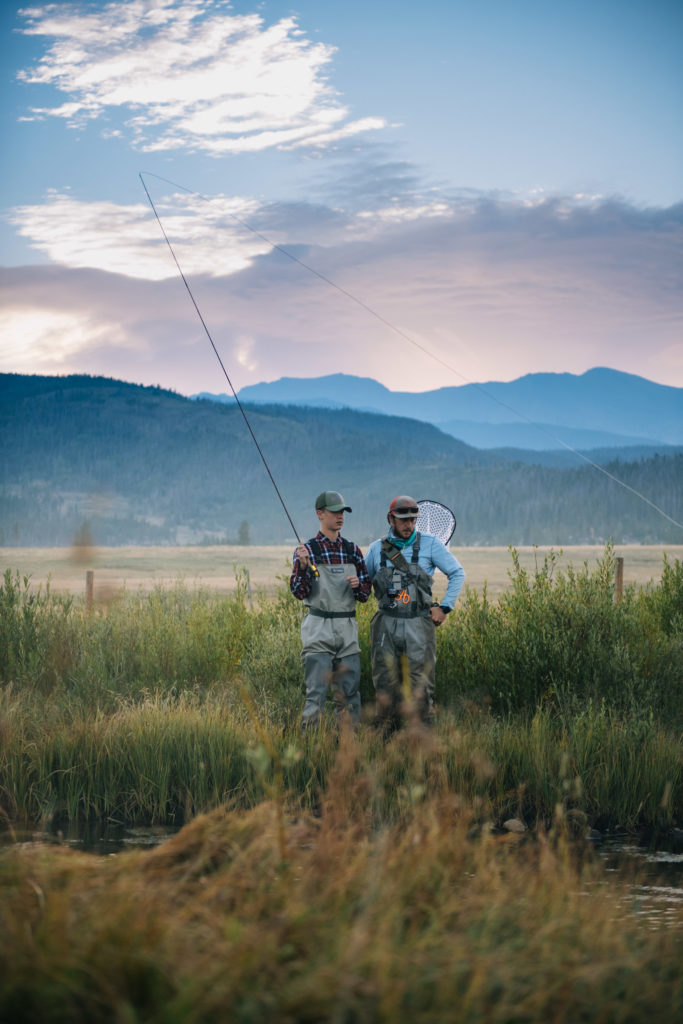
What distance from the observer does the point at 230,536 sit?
150 m

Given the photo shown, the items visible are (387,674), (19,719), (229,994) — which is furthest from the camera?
(19,719)

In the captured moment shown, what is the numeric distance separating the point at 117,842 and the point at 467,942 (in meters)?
4.24

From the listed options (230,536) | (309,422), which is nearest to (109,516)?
(230,536)

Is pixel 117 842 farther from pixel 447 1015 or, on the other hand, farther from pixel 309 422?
pixel 309 422

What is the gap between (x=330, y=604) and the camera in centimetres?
843

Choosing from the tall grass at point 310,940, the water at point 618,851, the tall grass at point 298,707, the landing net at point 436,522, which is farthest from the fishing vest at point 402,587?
the tall grass at point 310,940

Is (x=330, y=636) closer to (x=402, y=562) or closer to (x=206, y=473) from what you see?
(x=402, y=562)

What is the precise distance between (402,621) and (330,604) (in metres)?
0.60

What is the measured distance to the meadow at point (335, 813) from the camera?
3.26m

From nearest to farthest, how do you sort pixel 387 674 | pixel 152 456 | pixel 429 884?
pixel 429 884 → pixel 387 674 → pixel 152 456

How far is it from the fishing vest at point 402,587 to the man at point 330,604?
0.19m

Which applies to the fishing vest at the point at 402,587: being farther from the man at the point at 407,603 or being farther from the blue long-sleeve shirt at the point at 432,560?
the blue long-sleeve shirt at the point at 432,560

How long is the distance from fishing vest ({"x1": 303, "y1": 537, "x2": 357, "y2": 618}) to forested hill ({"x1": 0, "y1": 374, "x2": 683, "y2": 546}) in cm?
11429

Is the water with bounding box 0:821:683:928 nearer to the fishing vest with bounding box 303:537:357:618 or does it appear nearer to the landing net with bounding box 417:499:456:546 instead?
the fishing vest with bounding box 303:537:357:618
